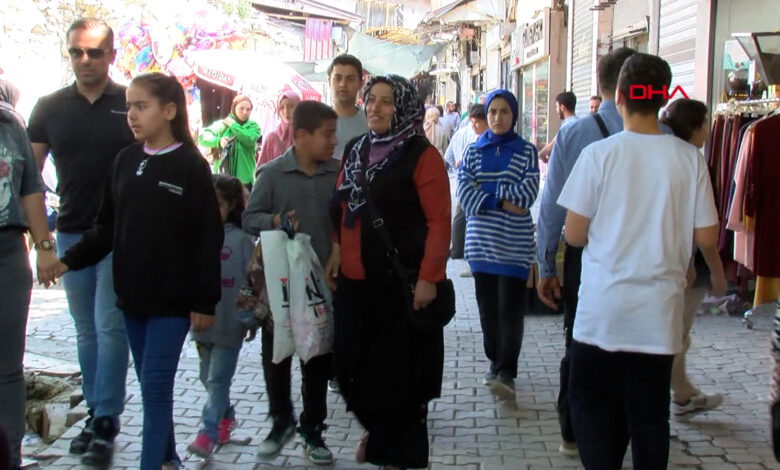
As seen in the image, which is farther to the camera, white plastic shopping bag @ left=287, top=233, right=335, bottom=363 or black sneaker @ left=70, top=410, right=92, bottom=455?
black sneaker @ left=70, top=410, right=92, bottom=455

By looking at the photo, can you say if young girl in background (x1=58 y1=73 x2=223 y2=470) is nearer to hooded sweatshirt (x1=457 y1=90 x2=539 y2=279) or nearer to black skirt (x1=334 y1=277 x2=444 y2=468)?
black skirt (x1=334 y1=277 x2=444 y2=468)

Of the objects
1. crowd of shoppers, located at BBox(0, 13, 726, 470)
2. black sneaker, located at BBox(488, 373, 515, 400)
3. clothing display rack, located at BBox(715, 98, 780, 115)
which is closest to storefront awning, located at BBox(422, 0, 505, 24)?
clothing display rack, located at BBox(715, 98, 780, 115)

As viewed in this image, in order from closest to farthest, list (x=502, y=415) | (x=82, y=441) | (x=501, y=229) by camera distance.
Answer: (x=82, y=441) < (x=502, y=415) < (x=501, y=229)

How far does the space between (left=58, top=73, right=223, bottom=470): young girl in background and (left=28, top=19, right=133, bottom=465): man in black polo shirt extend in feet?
2.26

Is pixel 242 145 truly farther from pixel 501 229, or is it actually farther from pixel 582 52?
→ pixel 582 52

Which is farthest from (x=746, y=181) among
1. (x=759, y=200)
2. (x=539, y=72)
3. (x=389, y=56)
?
(x=389, y=56)

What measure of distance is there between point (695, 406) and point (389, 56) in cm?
2343

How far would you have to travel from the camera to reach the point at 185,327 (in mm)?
3908

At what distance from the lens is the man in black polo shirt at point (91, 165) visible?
15.0 feet

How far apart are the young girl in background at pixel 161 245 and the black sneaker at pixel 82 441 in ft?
3.17

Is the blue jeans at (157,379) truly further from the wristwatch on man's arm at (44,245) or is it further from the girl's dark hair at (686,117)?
the girl's dark hair at (686,117)

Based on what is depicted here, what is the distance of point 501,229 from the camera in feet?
18.4

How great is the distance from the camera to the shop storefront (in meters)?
17.5

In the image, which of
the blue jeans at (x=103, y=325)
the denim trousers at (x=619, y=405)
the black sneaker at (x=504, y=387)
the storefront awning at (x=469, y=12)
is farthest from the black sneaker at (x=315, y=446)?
the storefront awning at (x=469, y=12)
